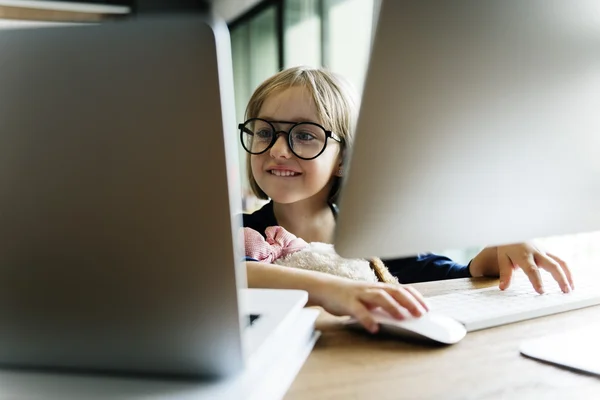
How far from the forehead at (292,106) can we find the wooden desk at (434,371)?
2.07 feet

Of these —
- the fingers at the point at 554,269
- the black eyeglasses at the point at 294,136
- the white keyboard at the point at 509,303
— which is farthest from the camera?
the black eyeglasses at the point at 294,136

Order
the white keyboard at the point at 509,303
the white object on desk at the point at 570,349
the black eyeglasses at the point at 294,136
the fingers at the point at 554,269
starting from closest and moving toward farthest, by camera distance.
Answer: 1. the white object on desk at the point at 570,349
2. the white keyboard at the point at 509,303
3. the fingers at the point at 554,269
4. the black eyeglasses at the point at 294,136

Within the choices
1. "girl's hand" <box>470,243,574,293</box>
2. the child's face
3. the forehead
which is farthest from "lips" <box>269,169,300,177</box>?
"girl's hand" <box>470,243,574,293</box>

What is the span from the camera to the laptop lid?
31 centimetres

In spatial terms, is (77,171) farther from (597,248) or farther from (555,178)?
(597,248)

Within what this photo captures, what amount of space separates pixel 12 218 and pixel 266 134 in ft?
2.49

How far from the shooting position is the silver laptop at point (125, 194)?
31 cm

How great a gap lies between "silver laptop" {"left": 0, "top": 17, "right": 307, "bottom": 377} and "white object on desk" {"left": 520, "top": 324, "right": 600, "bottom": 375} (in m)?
0.26

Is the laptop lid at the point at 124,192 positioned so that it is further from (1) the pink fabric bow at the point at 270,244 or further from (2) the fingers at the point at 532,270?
(1) the pink fabric bow at the point at 270,244

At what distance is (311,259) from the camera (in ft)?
3.26

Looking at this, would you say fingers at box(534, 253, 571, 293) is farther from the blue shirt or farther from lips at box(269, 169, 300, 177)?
lips at box(269, 169, 300, 177)

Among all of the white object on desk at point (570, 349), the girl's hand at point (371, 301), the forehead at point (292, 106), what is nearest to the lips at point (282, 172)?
the forehead at point (292, 106)

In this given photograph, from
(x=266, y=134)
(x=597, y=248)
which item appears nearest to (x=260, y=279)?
(x=266, y=134)

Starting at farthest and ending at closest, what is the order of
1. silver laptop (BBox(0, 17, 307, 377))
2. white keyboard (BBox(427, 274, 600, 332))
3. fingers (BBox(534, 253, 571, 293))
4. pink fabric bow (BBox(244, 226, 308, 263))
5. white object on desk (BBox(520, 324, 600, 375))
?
pink fabric bow (BBox(244, 226, 308, 263)), fingers (BBox(534, 253, 571, 293)), white keyboard (BBox(427, 274, 600, 332)), white object on desk (BBox(520, 324, 600, 375)), silver laptop (BBox(0, 17, 307, 377))
